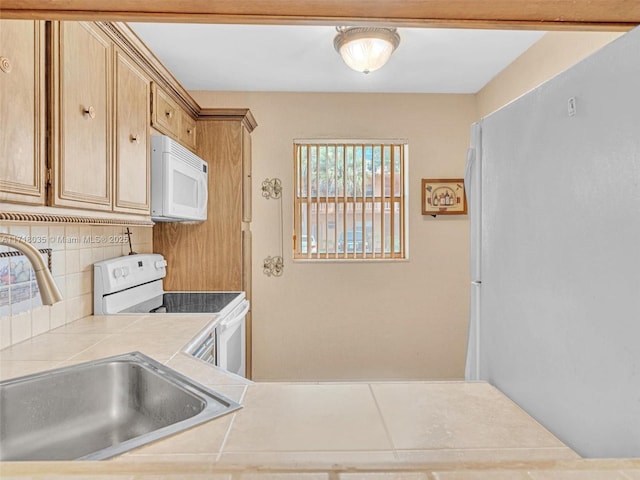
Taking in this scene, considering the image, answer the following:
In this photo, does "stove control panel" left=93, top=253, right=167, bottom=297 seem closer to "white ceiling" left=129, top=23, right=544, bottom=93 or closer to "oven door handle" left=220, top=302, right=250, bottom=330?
"oven door handle" left=220, top=302, right=250, bottom=330

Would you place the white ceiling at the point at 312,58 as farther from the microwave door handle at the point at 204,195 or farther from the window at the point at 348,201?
the microwave door handle at the point at 204,195

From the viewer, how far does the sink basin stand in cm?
110

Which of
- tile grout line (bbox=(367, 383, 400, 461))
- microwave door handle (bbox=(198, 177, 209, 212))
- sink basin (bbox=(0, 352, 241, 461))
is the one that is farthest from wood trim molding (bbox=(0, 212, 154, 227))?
tile grout line (bbox=(367, 383, 400, 461))

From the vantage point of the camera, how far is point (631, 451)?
632 mm

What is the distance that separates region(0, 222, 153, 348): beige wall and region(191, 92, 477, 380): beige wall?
1402 millimetres

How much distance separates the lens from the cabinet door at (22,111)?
3.64ft

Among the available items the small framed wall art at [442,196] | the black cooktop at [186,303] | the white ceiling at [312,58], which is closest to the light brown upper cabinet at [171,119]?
the white ceiling at [312,58]

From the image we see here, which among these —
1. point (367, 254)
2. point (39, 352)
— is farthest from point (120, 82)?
point (367, 254)

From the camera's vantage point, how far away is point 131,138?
6.26ft

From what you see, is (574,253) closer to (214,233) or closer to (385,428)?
(385,428)

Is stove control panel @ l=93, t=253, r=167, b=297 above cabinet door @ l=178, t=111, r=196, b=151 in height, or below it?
below

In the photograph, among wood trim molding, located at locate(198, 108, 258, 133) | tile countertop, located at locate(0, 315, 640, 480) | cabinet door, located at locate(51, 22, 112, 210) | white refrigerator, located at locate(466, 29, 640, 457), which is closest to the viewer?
tile countertop, located at locate(0, 315, 640, 480)

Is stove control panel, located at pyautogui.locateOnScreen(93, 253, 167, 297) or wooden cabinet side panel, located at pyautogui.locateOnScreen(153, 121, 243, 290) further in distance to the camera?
wooden cabinet side panel, located at pyautogui.locateOnScreen(153, 121, 243, 290)

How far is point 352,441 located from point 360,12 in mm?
778
